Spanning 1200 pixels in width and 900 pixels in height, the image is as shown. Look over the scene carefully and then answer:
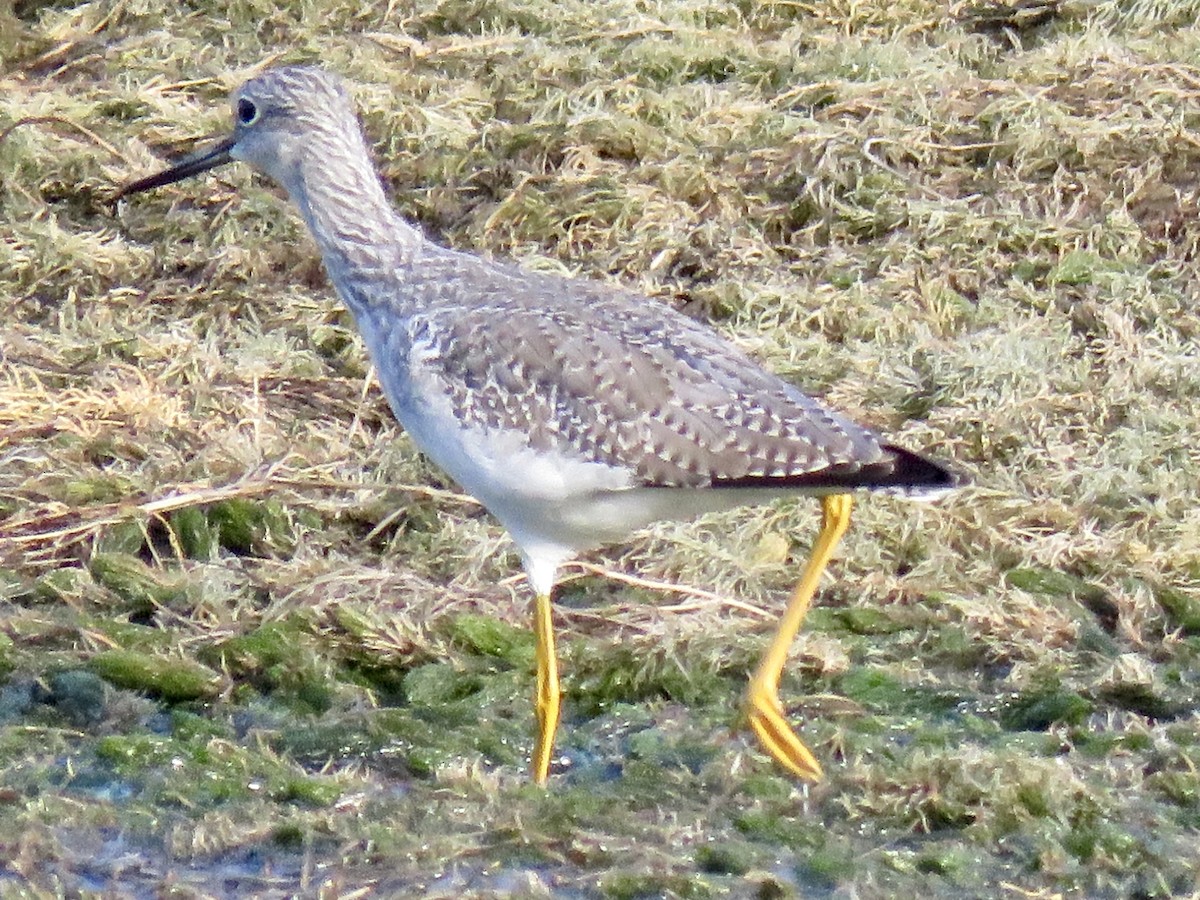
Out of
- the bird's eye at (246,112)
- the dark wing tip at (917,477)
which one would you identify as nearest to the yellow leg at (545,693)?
the dark wing tip at (917,477)

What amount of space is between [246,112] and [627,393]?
1.74m

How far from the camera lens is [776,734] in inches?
203

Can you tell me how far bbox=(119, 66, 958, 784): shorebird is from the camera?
5012 millimetres

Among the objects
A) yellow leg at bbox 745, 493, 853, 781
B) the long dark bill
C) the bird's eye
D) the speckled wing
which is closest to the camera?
the speckled wing

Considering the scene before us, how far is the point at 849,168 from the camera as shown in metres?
8.30

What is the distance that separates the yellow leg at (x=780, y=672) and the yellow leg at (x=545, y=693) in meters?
0.50

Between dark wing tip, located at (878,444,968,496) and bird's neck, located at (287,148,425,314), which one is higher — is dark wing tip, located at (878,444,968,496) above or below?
below

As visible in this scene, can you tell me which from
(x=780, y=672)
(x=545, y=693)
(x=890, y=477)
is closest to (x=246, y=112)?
(x=545, y=693)

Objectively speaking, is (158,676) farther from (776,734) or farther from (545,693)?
(776,734)

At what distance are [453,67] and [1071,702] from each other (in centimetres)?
488

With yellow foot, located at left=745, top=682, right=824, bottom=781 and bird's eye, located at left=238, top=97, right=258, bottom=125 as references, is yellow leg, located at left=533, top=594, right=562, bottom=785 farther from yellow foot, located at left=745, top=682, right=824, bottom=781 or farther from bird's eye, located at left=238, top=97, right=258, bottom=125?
bird's eye, located at left=238, top=97, right=258, bottom=125

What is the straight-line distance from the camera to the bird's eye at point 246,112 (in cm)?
611

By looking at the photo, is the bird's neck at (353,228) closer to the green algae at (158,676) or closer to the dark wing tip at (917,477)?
the green algae at (158,676)

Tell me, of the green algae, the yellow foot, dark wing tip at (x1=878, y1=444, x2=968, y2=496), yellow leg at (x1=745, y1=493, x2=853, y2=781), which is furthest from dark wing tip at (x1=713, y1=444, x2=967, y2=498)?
the green algae
